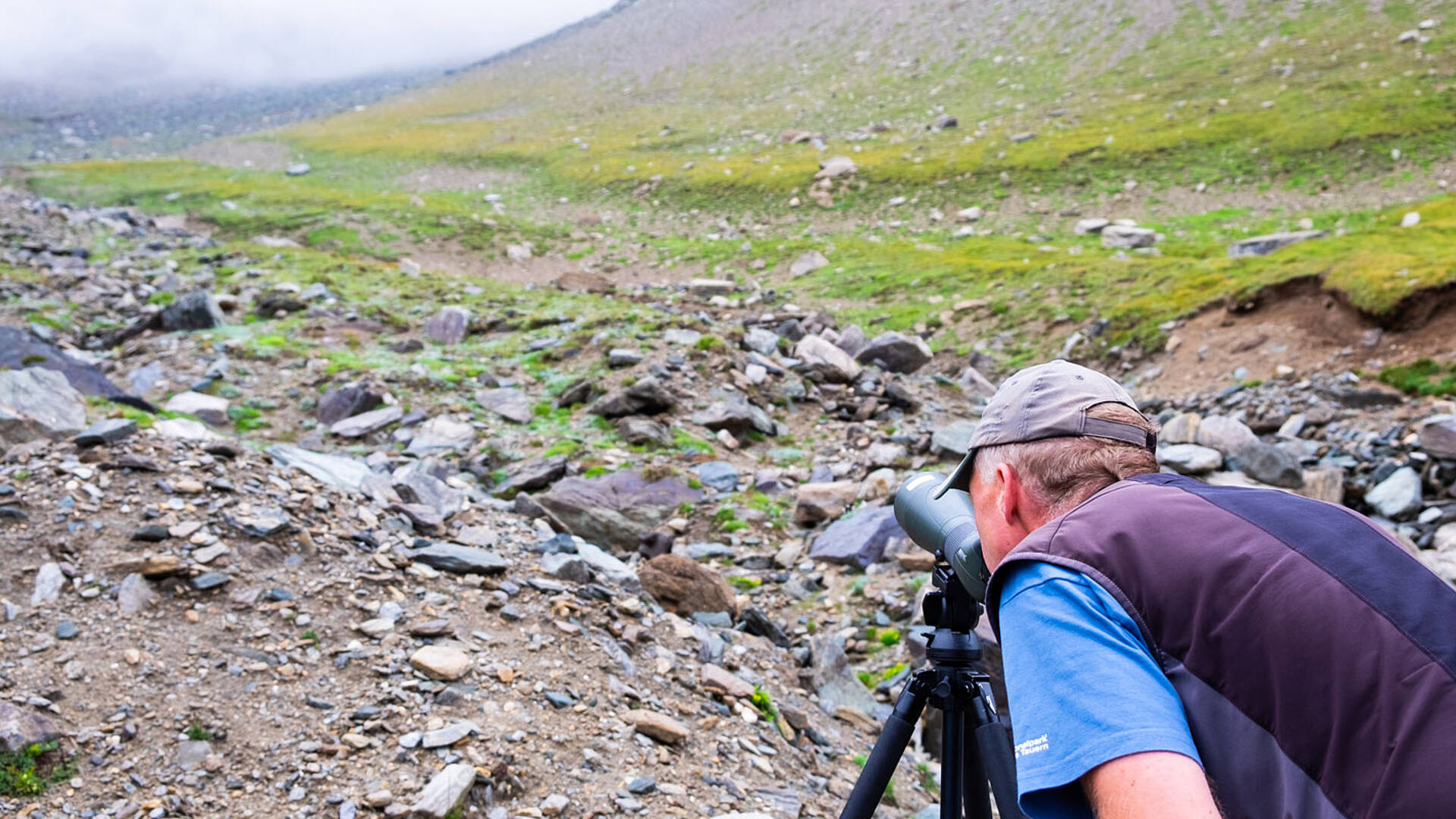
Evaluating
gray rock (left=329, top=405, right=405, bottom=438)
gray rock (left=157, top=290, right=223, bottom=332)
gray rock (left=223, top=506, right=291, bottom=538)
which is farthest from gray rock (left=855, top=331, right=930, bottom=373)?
gray rock (left=157, top=290, right=223, bottom=332)

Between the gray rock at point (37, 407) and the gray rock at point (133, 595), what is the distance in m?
2.80

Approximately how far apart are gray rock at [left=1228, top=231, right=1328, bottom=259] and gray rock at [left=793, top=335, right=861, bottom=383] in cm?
1010

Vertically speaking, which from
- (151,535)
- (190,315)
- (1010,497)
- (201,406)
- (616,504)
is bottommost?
(616,504)

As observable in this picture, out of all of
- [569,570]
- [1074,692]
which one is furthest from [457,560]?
[1074,692]

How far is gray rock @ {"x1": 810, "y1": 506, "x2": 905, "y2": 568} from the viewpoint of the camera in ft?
30.3

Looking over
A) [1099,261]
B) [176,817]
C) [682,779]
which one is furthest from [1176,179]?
Result: [176,817]

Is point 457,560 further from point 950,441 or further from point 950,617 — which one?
point 950,441

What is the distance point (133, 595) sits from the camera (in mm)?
5594

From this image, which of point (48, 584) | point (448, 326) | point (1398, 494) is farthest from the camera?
point (448, 326)

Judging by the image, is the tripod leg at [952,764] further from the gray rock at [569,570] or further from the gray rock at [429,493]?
the gray rock at [429,493]

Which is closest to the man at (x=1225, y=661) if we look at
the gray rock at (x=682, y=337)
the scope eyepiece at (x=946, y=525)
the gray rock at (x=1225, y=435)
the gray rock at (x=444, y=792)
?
the scope eyepiece at (x=946, y=525)

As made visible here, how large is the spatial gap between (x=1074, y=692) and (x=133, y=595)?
587cm

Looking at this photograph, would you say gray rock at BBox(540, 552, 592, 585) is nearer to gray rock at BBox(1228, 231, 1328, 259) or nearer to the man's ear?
the man's ear

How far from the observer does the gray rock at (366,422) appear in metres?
11.8
